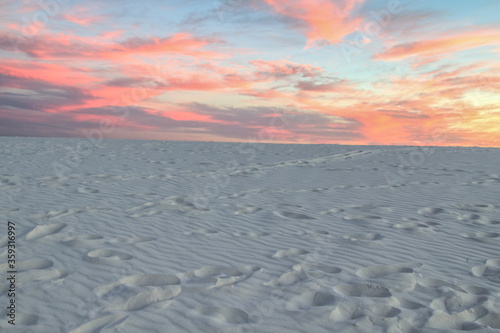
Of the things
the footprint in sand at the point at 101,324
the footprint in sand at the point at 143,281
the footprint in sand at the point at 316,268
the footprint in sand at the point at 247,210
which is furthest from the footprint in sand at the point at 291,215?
the footprint in sand at the point at 101,324

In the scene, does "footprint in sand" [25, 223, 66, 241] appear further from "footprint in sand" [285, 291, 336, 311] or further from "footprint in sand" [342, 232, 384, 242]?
"footprint in sand" [342, 232, 384, 242]

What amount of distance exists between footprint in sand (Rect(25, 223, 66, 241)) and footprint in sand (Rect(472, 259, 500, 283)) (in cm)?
544

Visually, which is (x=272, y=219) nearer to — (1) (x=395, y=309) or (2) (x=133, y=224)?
(2) (x=133, y=224)

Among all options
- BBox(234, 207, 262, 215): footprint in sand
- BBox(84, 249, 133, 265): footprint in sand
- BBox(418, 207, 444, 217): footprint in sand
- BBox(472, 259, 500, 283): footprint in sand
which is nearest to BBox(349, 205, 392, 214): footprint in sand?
BBox(418, 207, 444, 217): footprint in sand

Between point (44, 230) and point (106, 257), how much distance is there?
165cm

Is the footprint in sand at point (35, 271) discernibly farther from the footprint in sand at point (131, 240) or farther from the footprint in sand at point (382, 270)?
the footprint in sand at point (382, 270)

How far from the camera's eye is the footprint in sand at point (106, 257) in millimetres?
4012

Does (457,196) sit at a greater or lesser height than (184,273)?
greater

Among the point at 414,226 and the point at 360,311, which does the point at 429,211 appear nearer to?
the point at 414,226

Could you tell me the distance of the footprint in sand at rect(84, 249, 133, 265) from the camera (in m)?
4.01

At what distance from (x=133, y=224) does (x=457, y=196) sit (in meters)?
7.37

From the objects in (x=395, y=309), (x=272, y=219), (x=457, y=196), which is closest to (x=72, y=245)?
(x=272, y=219)

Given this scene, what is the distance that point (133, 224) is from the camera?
5.64 meters

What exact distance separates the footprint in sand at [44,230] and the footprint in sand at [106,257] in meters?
1.14
